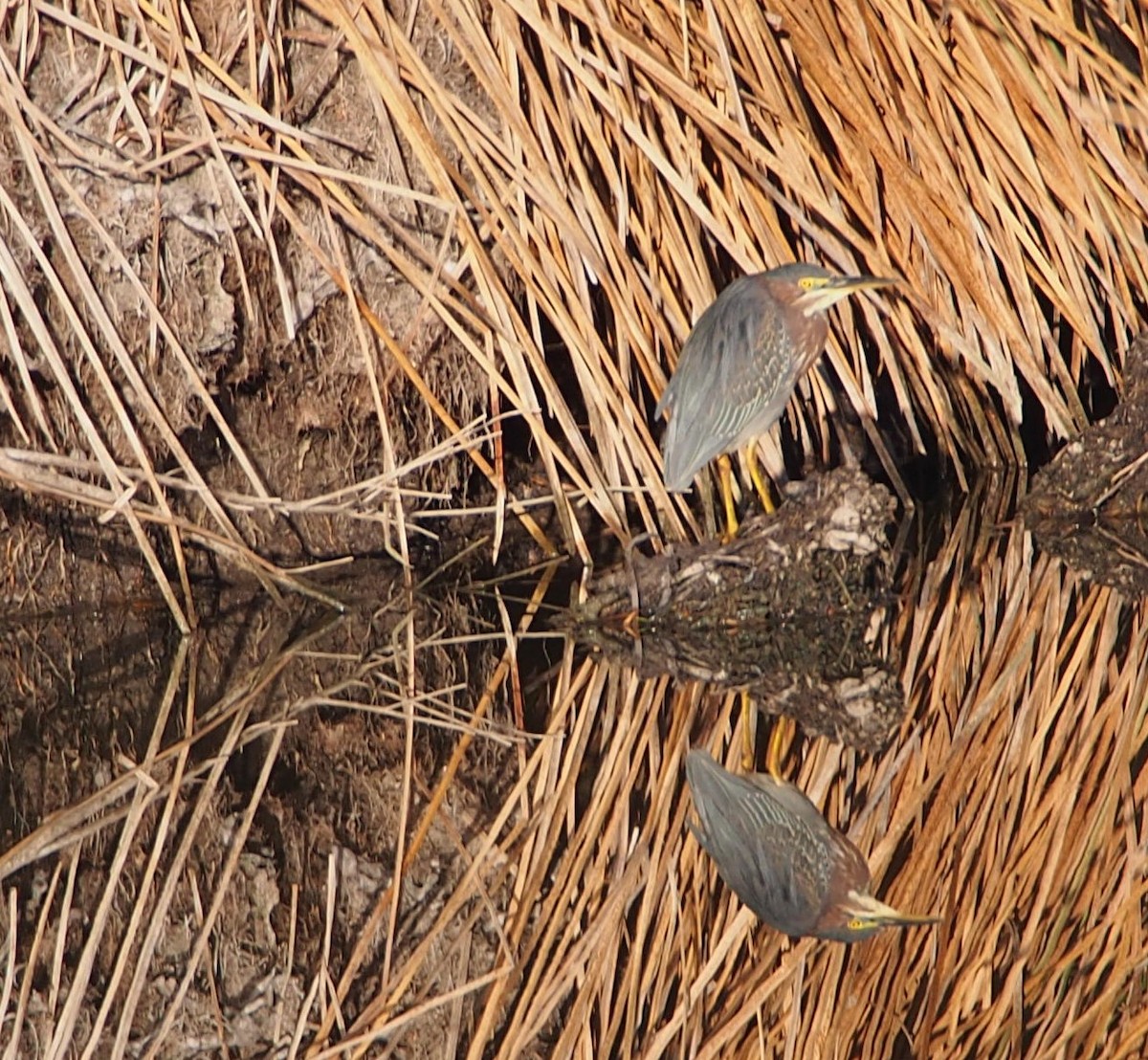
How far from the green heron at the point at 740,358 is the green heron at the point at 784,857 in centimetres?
118

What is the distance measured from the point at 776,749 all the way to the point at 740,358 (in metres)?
1.20

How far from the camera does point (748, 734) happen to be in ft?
13.3

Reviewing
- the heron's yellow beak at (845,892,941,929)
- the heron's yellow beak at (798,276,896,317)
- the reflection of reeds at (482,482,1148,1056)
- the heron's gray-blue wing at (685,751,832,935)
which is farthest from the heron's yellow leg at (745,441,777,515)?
the heron's yellow beak at (845,892,941,929)

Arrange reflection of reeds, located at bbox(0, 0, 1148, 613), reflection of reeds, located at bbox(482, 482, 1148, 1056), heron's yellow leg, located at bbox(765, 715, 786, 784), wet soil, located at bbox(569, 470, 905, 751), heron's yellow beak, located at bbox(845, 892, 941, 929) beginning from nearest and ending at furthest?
reflection of reeds, located at bbox(482, 482, 1148, 1056)
heron's yellow beak, located at bbox(845, 892, 941, 929)
heron's yellow leg, located at bbox(765, 715, 786, 784)
wet soil, located at bbox(569, 470, 905, 751)
reflection of reeds, located at bbox(0, 0, 1148, 613)

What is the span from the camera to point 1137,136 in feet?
19.5

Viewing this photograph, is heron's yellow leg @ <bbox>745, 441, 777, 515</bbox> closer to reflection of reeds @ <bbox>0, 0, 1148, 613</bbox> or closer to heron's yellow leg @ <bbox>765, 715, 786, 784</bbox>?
reflection of reeds @ <bbox>0, 0, 1148, 613</bbox>

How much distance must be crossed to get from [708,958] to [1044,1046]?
0.59m

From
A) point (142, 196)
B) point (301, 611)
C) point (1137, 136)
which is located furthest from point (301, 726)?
point (1137, 136)

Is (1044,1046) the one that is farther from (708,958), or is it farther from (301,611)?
(301,611)

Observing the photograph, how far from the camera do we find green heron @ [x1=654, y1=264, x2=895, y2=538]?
4.78 m

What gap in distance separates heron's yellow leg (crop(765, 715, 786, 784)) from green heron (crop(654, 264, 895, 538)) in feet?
3.03

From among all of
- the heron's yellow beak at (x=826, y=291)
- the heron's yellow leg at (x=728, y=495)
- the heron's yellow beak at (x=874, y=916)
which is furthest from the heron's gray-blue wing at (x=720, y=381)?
the heron's yellow beak at (x=874, y=916)

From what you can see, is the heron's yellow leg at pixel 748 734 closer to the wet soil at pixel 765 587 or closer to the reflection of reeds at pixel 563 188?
the wet soil at pixel 765 587

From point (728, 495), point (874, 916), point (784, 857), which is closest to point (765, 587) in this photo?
point (728, 495)
